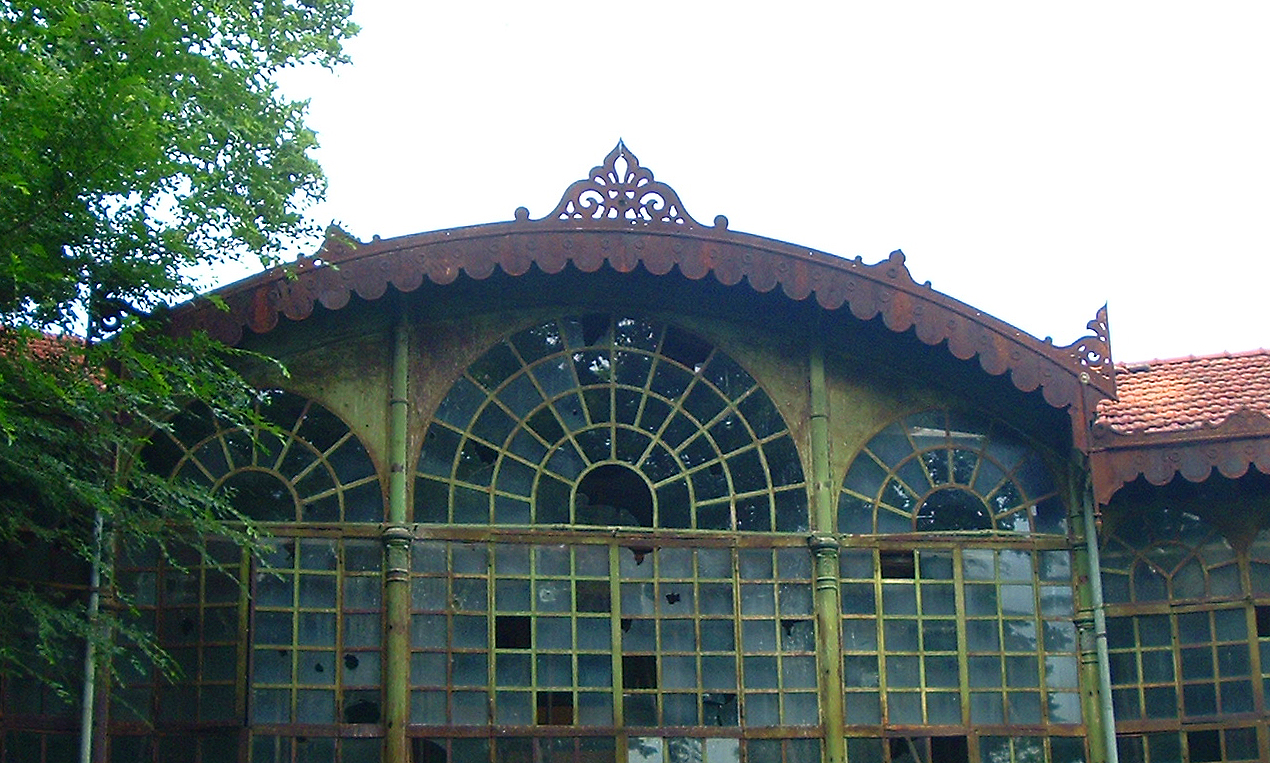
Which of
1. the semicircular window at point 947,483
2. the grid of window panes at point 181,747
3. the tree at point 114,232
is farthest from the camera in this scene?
the semicircular window at point 947,483

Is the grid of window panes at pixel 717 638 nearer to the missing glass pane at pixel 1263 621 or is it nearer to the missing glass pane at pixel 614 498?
the missing glass pane at pixel 614 498

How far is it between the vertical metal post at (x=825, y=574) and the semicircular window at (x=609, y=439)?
184mm

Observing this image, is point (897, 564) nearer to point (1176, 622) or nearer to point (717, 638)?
point (717, 638)

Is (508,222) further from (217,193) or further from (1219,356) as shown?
(1219,356)

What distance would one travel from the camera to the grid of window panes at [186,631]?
15.0 meters

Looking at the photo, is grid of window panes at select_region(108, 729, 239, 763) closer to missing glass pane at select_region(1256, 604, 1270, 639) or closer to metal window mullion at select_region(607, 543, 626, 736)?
metal window mullion at select_region(607, 543, 626, 736)

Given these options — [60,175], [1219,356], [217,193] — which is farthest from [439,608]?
[1219,356]

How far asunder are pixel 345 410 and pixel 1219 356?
7.69 metres

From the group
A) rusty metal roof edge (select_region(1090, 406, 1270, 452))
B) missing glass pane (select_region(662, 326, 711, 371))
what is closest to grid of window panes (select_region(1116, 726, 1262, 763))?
rusty metal roof edge (select_region(1090, 406, 1270, 452))

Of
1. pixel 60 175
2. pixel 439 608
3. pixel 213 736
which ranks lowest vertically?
pixel 213 736

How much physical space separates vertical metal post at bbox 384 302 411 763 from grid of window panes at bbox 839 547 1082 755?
3560 mm

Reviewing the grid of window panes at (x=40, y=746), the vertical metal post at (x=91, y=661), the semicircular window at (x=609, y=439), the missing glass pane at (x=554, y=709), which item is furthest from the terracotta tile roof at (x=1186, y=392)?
the grid of window panes at (x=40, y=746)

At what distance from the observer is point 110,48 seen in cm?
1266

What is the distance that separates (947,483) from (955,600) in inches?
39.6
